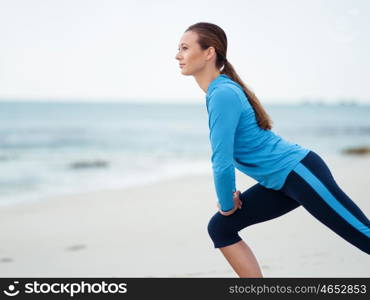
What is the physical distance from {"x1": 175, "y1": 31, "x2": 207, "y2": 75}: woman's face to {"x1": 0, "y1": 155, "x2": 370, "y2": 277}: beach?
1.86 meters

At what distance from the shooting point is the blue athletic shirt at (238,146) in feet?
7.30

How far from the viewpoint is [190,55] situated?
97.3 inches

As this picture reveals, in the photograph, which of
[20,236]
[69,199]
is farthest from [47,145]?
[20,236]

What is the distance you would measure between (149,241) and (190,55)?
2.97m

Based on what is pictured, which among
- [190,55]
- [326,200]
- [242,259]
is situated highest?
[190,55]

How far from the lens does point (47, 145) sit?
20.1 meters

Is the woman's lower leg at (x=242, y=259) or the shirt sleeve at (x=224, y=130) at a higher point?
the shirt sleeve at (x=224, y=130)

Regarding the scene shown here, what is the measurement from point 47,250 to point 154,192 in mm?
3545

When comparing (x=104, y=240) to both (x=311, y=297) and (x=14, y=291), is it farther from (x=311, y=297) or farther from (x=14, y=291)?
(x=311, y=297)

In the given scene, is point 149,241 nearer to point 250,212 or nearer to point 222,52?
point 250,212

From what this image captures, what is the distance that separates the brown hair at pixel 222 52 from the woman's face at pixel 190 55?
3cm

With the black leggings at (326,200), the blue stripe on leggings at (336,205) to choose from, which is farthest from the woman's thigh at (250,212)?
the blue stripe on leggings at (336,205)

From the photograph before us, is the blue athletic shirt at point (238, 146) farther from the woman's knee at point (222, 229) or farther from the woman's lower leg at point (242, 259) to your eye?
the woman's lower leg at point (242, 259)

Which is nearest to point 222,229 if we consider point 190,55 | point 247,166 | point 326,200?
point 247,166
